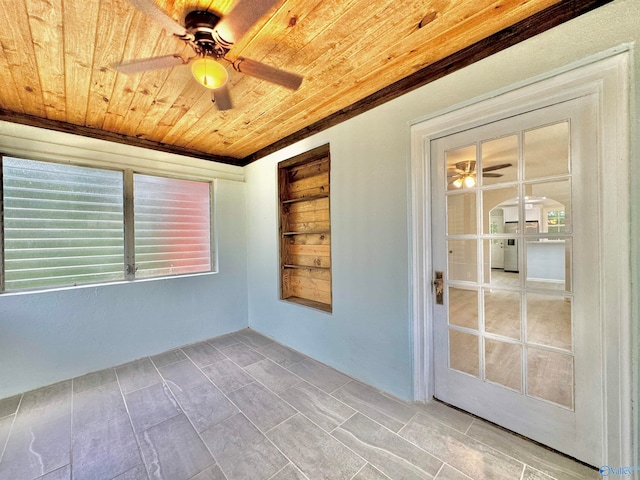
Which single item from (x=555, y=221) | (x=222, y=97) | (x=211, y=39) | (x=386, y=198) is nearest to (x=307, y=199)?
(x=386, y=198)

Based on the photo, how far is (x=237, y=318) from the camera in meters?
3.52

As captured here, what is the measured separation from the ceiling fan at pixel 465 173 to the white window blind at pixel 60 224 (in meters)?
3.28

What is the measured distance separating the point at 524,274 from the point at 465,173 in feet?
2.45

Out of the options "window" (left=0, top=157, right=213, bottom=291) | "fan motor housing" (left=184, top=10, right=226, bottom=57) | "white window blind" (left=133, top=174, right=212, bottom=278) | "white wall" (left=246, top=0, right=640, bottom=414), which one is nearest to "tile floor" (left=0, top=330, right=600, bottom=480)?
"white wall" (left=246, top=0, right=640, bottom=414)

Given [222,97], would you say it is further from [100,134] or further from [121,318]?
[121,318]

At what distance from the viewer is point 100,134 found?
8.39 ft

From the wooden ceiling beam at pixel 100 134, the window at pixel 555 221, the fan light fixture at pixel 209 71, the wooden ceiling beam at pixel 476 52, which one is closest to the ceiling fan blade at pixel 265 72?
the fan light fixture at pixel 209 71

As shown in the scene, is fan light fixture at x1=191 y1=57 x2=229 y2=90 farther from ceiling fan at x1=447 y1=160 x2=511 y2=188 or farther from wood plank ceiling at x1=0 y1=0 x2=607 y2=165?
ceiling fan at x1=447 y1=160 x2=511 y2=188

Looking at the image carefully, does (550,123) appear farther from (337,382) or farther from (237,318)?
(237,318)

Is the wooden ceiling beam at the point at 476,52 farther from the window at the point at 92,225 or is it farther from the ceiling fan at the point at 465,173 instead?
the window at the point at 92,225

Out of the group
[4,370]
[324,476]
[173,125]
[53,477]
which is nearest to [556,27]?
[324,476]

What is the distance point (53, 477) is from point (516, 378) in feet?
9.00

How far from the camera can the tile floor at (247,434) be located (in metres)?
1.37

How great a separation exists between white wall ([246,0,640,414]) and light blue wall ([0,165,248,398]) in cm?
120
